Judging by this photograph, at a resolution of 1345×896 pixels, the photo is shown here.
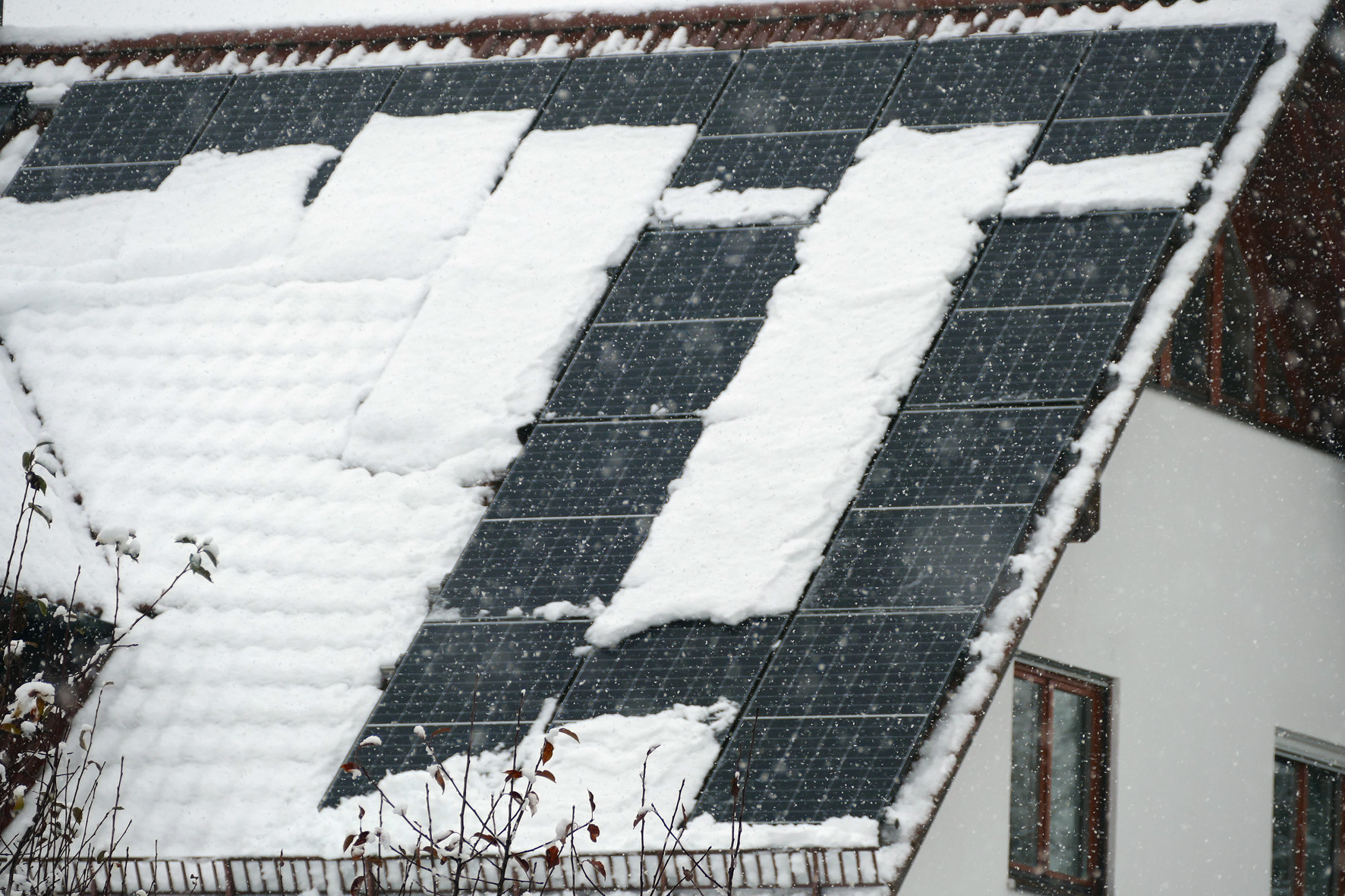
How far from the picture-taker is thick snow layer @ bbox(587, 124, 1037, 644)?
718 centimetres

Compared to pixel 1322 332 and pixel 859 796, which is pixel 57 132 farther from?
pixel 1322 332

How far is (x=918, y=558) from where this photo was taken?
7.02m

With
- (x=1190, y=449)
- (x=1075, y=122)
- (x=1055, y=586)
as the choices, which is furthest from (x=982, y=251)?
(x=1190, y=449)

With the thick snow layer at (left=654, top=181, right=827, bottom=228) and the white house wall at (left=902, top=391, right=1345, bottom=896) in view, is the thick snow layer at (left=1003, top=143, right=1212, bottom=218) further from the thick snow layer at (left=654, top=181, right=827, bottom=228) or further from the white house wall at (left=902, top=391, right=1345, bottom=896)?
the white house wall at (left=902, top=391, right=1345, bottom=896)

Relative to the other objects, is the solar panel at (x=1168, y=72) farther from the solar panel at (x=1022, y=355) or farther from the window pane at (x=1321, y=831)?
the window pane at (x=1321, y=831)

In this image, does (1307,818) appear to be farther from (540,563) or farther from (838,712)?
(540,563)

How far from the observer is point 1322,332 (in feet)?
36.7

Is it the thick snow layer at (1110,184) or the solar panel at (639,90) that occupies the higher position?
the solar panel at (639,90)

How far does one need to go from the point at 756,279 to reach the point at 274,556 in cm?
290

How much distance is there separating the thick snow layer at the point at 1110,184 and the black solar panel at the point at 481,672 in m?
3.29

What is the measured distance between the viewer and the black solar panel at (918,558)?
684cm

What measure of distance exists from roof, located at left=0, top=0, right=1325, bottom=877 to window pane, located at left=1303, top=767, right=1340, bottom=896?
201 inches

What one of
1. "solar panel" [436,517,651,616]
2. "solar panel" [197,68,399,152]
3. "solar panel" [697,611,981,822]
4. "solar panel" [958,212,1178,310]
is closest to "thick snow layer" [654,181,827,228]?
"solar panel" [958,212,1178,310]

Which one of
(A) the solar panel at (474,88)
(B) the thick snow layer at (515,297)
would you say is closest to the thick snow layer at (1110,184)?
(B) the thick snow layer at (515,297)
